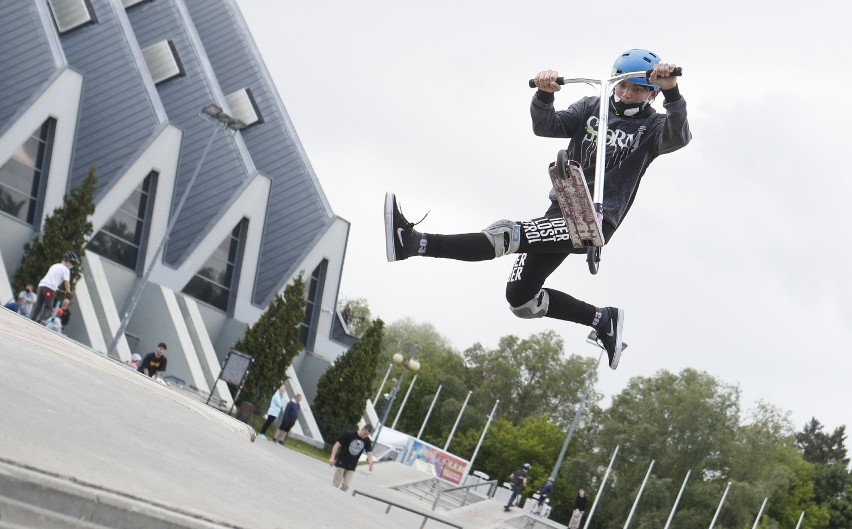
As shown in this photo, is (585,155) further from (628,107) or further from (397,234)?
(397,234)

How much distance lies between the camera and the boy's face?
8.78 metres

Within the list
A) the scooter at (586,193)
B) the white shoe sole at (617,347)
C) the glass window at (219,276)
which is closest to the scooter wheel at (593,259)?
the scooter at (586,193)

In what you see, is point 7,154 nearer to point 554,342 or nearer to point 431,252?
point 431,252

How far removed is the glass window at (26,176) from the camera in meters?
44.9

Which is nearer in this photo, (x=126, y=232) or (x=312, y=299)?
(x=126, y=232)

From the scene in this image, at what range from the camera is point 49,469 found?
226 inches

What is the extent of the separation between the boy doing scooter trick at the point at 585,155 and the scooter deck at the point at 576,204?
0.44 meters

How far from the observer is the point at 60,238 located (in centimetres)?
4278

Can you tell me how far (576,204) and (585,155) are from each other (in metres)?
1.07

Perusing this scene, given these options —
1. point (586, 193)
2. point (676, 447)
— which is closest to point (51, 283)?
point (586, 193)

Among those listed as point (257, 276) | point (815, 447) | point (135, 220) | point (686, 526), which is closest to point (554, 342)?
point (686, 526)

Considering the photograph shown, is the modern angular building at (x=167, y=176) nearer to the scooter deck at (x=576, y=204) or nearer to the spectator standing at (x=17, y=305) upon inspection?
the spectator standing at (x=17, y=305)

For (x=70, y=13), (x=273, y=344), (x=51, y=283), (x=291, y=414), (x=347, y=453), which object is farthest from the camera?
(x=70, y=13)

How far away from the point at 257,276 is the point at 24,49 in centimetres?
1728
